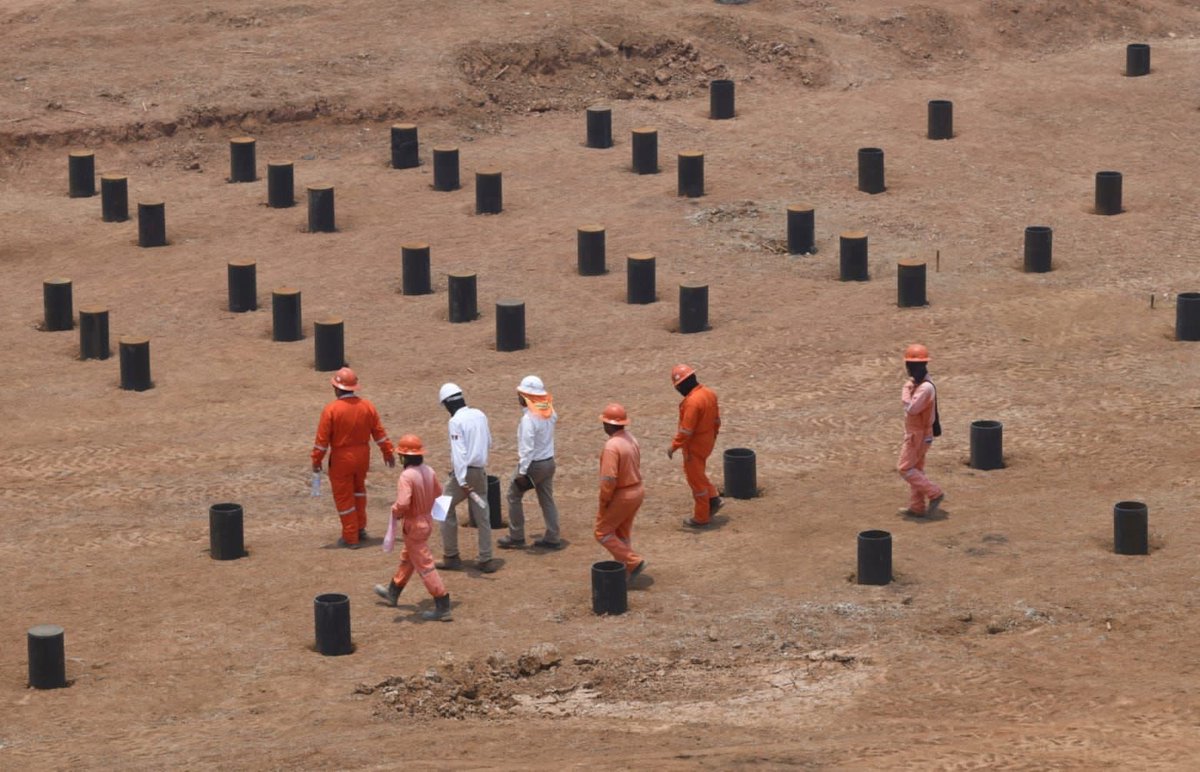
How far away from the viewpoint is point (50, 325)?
25766 millimetres

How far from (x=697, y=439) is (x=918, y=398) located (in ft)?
6.40

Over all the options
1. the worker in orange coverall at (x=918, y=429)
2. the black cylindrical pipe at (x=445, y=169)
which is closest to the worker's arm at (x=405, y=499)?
the worker in orange coverall at (x=918, y=429)

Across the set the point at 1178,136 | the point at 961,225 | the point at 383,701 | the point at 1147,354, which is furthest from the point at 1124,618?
the point at 1178,136

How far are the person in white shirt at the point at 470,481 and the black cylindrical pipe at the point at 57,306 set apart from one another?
339 inches

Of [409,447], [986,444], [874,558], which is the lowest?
[874,558]

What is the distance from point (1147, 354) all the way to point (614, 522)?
8.31 meters

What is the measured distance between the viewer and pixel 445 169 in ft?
99.2

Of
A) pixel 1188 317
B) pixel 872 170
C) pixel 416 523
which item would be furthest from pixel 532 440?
pixel 872 170

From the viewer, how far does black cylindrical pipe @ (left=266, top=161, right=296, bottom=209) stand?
97.3ft

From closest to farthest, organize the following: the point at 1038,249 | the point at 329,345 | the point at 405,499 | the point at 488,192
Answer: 1. the point at 405,499
2. the point at 329,345
3. the point at 1038,249
4. the point at 488,192

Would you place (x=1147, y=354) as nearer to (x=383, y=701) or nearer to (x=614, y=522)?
(x=614, y=522)

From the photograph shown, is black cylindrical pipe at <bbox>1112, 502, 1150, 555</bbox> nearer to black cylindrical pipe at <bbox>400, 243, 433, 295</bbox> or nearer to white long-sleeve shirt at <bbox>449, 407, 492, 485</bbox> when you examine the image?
white long-sleeve shirt at <bbox>449, 407, 492, 485</bbox>

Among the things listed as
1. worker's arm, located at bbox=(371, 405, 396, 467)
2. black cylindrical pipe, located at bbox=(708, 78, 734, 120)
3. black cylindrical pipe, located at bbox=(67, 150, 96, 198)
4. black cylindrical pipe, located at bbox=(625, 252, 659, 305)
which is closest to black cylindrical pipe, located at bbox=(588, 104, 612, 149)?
black cylindrical pipe, located at bbox=(708, 78, 734, 120)

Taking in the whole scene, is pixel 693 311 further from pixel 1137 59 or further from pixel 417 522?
pixel 1137 59
